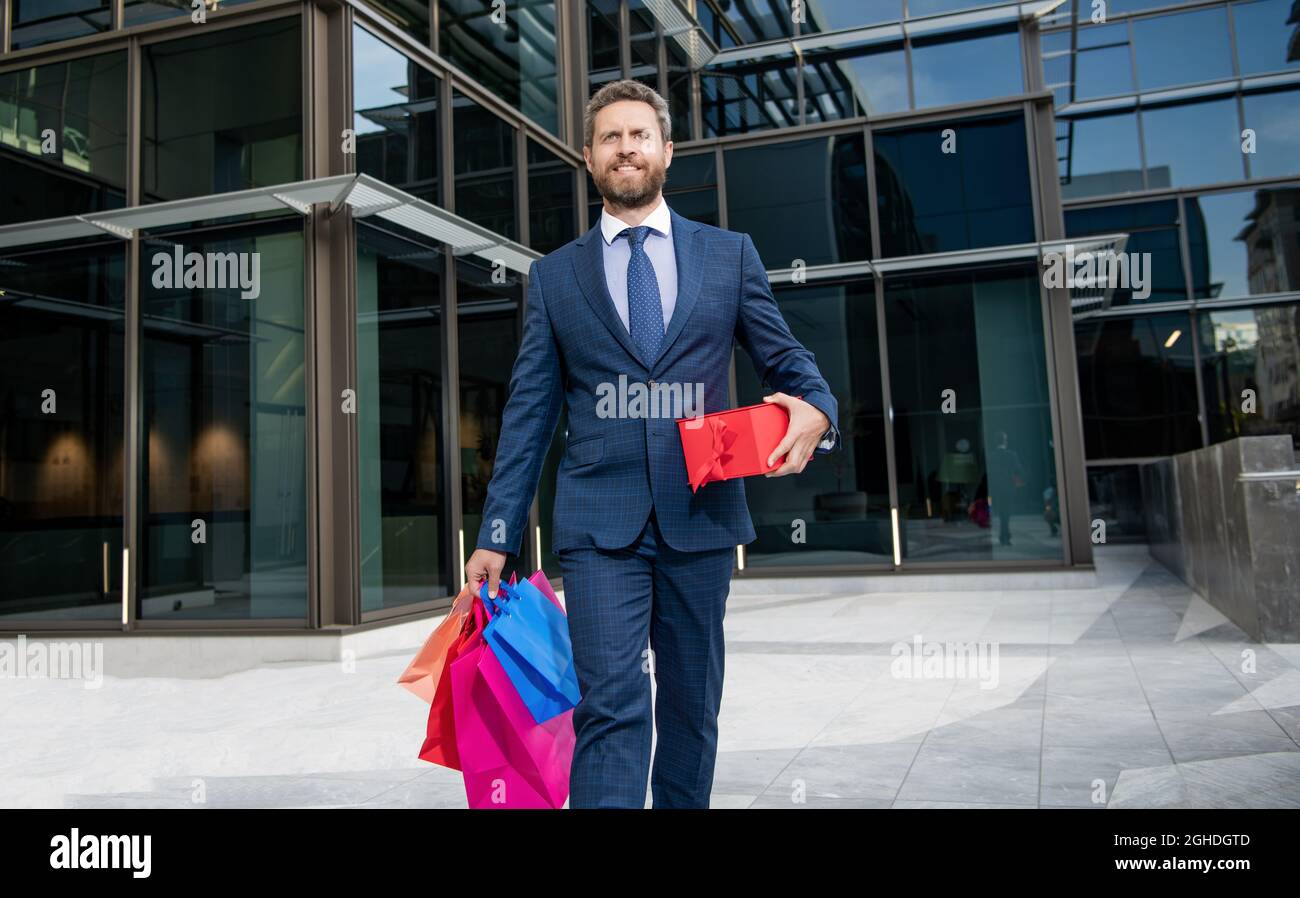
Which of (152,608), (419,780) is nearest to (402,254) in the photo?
(152,608)

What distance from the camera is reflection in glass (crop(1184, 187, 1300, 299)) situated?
17453mm

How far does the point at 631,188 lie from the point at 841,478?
10251mm

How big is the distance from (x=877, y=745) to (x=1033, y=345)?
27.9 ft

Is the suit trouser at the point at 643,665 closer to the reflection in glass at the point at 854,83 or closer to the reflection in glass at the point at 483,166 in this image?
the reflection in glass at the point at 483,166

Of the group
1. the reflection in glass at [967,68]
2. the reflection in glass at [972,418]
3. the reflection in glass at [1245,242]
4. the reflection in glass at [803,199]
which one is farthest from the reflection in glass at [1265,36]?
the reflection in glass at [803,199]

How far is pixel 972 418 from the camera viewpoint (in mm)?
12281

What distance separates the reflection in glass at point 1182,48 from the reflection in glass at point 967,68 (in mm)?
7424

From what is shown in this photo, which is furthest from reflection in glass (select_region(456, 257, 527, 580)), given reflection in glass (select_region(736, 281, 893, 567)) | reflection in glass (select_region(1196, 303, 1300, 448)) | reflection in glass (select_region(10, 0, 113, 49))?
reflection in glass (select_region(1196, 303, 1300, 448))

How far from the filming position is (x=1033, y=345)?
1220cm

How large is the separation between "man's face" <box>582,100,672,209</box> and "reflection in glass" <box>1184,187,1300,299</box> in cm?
1814

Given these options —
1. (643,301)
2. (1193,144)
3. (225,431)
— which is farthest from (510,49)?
(1193,144)

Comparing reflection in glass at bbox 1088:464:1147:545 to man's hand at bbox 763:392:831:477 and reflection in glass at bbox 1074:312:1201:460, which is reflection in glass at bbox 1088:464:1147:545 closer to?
reflection in glass at bbox 1074:312:1201:460
